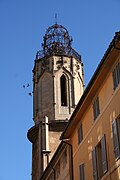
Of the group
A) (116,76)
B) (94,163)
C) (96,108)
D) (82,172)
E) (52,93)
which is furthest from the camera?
(52,93)

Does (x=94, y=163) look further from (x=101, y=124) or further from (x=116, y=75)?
(x=116, y=75)

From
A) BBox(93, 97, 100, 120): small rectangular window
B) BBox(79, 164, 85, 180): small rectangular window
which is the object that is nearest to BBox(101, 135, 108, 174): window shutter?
BBox(93, 97, 100, 120): small rectangular window

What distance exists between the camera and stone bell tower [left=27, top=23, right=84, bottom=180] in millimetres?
47656

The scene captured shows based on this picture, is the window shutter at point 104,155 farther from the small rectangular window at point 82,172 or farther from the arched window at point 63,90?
the arched window at point 63,90

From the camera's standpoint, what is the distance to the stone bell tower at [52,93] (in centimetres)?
4766

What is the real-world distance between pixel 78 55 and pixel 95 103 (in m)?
30.9

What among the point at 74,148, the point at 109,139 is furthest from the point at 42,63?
the point at 109,139

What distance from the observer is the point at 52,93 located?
5091cm

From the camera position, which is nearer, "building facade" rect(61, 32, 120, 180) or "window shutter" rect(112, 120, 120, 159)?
"window shutter" rect(112, 120, 120, 159)

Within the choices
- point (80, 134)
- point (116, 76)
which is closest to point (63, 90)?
point (80, 134)

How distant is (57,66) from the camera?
52.7m

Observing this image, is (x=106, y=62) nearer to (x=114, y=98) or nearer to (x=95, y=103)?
(x=114, y=98)

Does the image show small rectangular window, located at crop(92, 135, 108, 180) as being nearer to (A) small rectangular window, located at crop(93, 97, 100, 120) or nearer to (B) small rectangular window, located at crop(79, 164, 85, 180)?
(A) small rectangular window, located at crop(93, 97, 100, 120)

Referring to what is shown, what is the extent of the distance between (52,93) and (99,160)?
27510 millimetres
